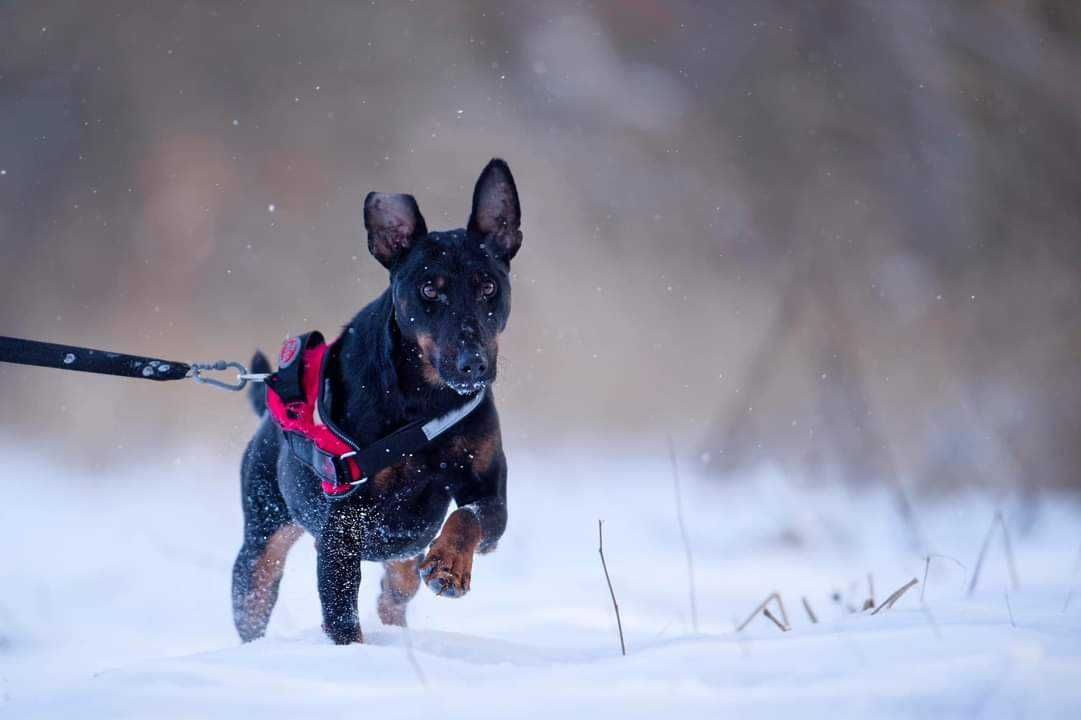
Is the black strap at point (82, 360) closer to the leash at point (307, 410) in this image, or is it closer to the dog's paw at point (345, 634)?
the leash at point (307, 410)

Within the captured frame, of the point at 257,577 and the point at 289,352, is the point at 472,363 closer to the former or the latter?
the point at 289,352

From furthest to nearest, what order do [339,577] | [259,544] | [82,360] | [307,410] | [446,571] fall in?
1. [259,544]
2. [307,410]
3. [339,577]
4. [82,360]
5. [446,571]

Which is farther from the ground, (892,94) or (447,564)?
(892,94)

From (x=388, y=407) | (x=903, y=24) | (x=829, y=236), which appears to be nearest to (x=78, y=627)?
(x=388, y=407)

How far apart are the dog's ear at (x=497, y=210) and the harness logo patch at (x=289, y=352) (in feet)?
2.12

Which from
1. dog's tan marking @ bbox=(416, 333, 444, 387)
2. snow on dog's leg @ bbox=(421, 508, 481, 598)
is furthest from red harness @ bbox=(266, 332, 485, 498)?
snow on dog's leg @ bbox=(421, 508, 481, 598)

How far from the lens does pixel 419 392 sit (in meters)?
2.58

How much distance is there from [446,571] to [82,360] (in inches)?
43.9

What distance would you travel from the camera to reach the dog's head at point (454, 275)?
2.49 m

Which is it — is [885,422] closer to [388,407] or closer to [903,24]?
[903,24]

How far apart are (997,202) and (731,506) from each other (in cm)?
312

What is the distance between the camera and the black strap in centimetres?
224

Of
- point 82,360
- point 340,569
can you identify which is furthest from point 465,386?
point 82,360

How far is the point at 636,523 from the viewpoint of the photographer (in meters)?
6.18
